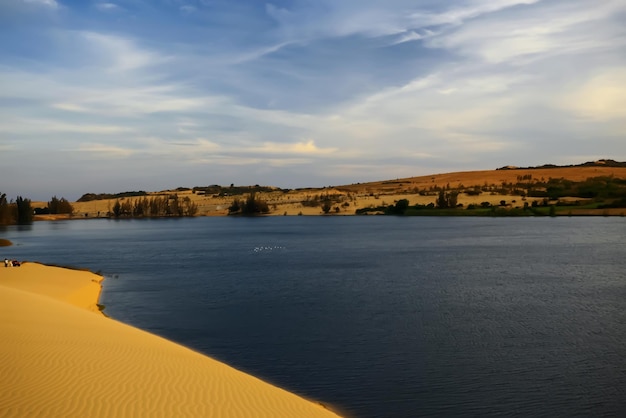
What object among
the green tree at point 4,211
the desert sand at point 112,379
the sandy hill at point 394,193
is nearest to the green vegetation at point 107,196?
the sandy hill at point 394,193

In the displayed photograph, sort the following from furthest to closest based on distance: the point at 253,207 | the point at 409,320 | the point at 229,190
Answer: the point at 229,190, the point at 253,207, the point at 409,320

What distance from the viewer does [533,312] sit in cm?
1655

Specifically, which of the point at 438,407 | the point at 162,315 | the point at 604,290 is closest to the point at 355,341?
the point at 438,407

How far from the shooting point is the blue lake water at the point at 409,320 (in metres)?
10.6

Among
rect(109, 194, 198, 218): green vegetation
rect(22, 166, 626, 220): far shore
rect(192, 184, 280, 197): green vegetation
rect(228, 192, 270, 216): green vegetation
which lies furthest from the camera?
rect(192, 184, 280, 197): green vegetation

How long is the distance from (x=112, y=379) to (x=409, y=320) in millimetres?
9115

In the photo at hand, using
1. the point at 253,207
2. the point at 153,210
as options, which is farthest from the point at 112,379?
the point at 153,210

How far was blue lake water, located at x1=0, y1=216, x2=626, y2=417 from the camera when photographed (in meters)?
10.6

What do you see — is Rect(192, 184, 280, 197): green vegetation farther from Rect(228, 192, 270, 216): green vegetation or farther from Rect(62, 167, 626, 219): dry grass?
Rect(228, 192, 270, 216): green vegetation

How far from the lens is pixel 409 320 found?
16.0 meters

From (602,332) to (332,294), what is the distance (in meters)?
8.74

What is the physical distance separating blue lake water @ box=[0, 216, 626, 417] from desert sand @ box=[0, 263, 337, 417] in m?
1.49

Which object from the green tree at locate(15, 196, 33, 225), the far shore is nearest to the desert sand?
the far shore

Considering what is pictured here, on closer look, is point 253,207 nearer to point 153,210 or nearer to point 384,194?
point 153,210
